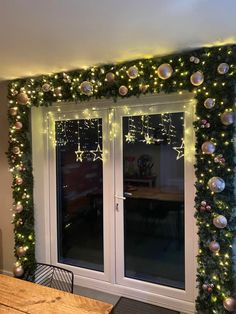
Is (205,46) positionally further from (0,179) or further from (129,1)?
(0,179)

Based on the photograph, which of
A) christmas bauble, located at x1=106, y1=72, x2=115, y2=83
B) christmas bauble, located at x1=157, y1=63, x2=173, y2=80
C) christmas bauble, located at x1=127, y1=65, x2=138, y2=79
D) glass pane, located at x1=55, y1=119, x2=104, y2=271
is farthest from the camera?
glass pane, located at x1=55, y1=119, x2=104, y2=271

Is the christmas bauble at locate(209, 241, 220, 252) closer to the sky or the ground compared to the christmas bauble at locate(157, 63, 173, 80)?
closer to the ground

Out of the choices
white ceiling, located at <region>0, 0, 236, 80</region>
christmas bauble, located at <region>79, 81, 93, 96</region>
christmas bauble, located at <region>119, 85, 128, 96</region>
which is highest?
white ceiling, located at <region>0, 0, 236, 80</region>

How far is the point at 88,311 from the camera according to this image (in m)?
1.66

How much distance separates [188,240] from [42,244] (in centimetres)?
195

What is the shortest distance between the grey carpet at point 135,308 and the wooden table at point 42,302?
49.0 inches

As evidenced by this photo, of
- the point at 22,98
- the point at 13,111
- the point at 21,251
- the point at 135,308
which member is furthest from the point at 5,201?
the point at 135,308

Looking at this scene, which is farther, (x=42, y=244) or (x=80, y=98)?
(x=42, y=244)

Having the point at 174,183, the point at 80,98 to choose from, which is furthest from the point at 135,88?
the point at 174,183

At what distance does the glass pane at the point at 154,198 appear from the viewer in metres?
2.95

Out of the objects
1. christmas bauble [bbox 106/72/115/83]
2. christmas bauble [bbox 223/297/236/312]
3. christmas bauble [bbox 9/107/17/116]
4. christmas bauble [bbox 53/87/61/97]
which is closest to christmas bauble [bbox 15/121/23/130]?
christmas bauble [bbox 9/107/17/116]

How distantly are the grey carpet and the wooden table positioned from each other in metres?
1.25

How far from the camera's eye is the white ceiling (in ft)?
5.49

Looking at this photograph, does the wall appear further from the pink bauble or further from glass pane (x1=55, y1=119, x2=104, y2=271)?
glass pane (x1=55, y1=119, x2=104, y2=271)
